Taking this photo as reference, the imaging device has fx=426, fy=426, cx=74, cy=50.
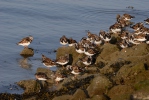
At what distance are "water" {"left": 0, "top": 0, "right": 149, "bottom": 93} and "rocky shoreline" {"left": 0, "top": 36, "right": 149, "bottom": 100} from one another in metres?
1.74

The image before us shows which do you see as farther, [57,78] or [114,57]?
[114,57]

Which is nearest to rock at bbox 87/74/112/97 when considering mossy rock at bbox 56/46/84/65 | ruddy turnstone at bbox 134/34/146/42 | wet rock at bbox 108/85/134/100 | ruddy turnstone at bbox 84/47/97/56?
wet rock at bbox 108/85/134/100

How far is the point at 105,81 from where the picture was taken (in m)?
18.3

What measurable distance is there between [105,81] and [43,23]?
21.3 metres

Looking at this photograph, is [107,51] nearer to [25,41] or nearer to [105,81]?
[25,41]

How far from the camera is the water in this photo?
28.2 metres

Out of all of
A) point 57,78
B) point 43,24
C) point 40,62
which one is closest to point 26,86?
point 57,78

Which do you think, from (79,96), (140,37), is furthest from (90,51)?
(79,96)

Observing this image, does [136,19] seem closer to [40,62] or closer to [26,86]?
[40,62]

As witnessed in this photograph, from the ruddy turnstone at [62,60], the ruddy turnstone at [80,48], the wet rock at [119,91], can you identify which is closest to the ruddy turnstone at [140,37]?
the ruddy turnstone at [80,48]

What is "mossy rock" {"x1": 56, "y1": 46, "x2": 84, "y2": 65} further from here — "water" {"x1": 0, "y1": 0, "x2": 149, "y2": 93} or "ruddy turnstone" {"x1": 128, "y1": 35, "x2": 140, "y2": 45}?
"ruddy turnstone" {"x1": 128, "y1": 35, "x2": 140, "y2": 45}

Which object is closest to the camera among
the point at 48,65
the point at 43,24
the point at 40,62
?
the point at 48,65

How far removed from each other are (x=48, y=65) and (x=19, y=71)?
2.12 meters

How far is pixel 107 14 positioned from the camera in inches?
1688
